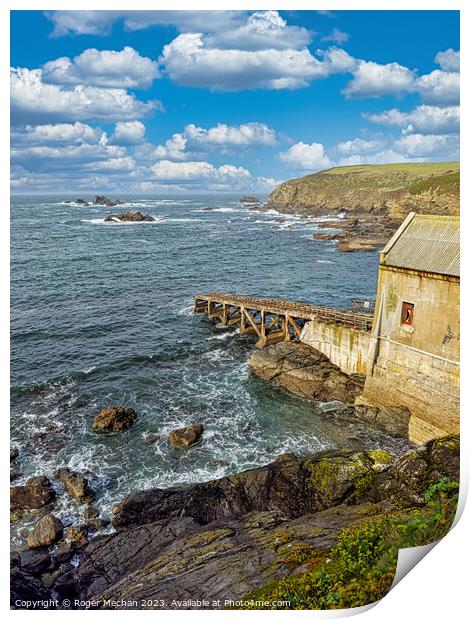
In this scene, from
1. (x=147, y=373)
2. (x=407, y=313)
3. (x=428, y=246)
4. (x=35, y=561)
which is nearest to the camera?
(x=35, y=561)

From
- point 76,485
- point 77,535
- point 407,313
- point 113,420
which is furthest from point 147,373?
point 407,313

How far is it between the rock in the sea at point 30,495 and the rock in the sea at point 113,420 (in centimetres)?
443

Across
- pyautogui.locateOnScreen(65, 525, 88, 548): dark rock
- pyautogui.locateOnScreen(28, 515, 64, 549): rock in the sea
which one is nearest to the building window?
pyautogui.locateOnScreen(65, 525, 88, 548): dark rock

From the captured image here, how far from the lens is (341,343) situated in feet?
89.4

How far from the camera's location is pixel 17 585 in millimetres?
12469

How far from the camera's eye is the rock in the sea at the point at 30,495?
61.4ft

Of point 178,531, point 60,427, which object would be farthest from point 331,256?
point 178,531

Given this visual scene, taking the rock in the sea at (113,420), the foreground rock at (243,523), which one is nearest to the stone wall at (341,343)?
the foreground rock at (243,523)

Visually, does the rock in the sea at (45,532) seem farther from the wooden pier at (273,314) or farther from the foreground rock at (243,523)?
the wooden pier at (273,314)

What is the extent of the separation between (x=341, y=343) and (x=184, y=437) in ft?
37.1

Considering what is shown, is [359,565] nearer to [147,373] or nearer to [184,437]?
[184,437]

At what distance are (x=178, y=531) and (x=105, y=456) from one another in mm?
7838

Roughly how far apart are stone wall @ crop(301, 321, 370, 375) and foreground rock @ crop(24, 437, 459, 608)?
29.3 ft
